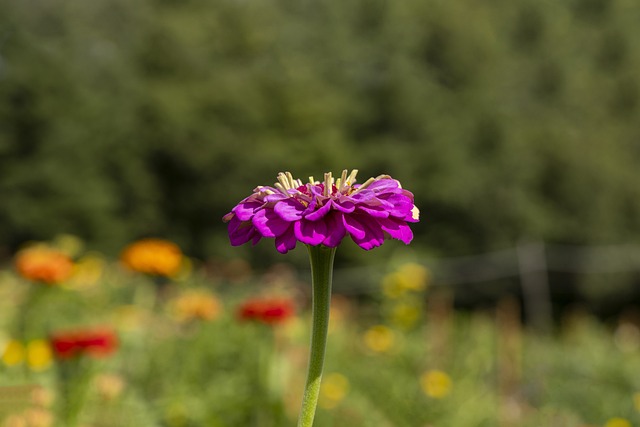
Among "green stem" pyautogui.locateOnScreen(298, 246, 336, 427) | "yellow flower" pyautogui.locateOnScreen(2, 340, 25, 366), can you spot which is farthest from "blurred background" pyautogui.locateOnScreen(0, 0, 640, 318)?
"green stem" pyautogui.locateOnScreen(298, 246, 336, 427)

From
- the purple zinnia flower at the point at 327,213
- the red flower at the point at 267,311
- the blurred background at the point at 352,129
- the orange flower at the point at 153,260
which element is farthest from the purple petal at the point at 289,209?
the blurred background at the point at 352,129

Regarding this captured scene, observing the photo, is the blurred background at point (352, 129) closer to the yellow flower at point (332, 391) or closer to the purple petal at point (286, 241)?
the yellow flower at point (332, 391)

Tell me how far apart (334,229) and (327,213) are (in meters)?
0.03

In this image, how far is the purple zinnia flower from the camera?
3.47 feet

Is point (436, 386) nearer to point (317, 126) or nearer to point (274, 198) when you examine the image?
point (274, 198)

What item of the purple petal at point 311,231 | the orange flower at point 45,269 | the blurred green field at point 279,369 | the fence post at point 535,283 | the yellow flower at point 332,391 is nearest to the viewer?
the purple petal at point 311,231

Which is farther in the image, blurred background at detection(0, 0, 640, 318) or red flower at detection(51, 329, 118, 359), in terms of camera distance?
blurred background at detection(0, 0, 640, 318)

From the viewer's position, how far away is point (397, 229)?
1103mm

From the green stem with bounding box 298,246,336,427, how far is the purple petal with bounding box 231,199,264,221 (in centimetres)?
10

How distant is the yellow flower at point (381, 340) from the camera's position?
16.1 feet

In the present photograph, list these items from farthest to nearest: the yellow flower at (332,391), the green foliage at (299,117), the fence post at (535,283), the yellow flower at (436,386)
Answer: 1. the green foliage at (299,117)
2. the fence post at (535,283)
3. the yellow flower at (436,386)
4. the yellow flower at (332,391)

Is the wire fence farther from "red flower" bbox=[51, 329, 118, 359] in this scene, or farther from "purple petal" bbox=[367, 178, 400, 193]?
"purple petal" bbox=[367, 178, 400, 193]

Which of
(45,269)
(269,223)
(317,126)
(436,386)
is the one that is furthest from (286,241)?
(317,126)

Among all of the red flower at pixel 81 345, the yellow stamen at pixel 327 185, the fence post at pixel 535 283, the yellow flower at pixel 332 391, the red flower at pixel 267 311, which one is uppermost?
the fence post at pixel 535 283
